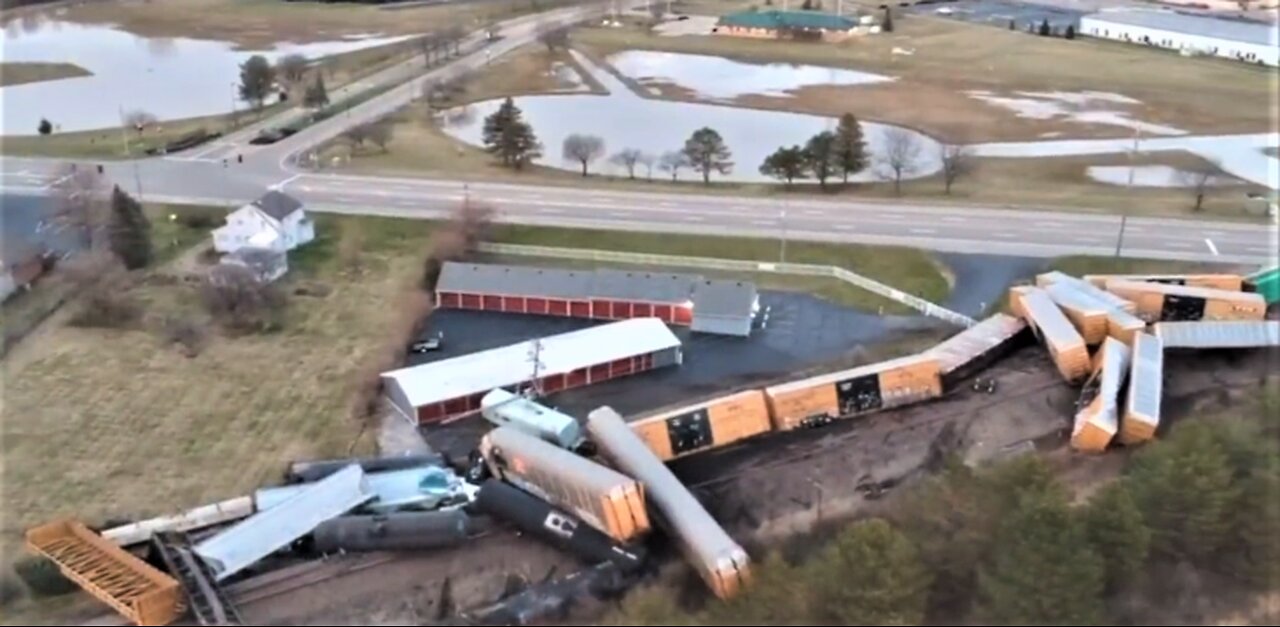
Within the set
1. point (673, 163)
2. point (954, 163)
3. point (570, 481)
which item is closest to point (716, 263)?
point (673, 163)

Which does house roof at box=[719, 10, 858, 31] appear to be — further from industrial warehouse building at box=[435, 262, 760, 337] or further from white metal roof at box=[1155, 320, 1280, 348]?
white metal roof at box=[1155, 320, 1280, 348]

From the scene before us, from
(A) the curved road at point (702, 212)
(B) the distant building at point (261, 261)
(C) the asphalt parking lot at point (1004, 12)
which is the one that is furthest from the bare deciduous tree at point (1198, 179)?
(C) the asphalt parking lot at point (1004, 12)

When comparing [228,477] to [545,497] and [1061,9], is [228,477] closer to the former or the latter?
[545,497]

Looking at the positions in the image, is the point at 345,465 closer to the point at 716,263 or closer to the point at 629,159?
the point at 716,263

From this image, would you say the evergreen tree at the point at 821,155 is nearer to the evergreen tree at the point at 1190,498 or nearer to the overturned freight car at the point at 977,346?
the overturned freight car at the point at 977,346

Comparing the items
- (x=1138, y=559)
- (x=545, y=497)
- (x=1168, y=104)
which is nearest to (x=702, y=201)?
(x=545, y=497)

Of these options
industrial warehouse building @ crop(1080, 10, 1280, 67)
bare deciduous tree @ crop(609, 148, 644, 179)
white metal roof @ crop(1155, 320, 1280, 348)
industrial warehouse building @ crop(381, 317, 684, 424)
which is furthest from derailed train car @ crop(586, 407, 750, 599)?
industrial warehouse building @ crop(1080, 10, 1280, 67)
